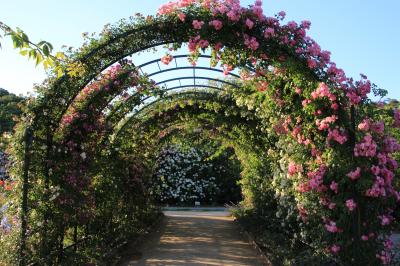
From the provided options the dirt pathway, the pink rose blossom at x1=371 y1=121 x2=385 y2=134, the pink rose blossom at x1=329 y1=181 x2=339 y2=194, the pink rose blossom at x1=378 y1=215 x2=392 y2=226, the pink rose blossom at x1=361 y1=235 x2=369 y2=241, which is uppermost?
the pink rose blossom at x1=371 y1=121 x2=385 y2=134

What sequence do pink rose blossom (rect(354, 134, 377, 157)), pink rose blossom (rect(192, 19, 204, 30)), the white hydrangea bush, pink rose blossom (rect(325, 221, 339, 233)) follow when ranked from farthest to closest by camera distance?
the white hydrangea bush
pink rose blossom (rect(192, 19, 204, 30))
pink rose blossom (rect(325, 221, 339, 233))
pink rose blossom (rect(354, 134, 377, 157))

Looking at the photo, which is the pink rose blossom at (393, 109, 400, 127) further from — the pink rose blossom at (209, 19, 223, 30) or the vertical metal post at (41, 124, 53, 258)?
the vertical metal post at (41, 124, 53, 258)

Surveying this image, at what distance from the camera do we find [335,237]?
4.87 metres

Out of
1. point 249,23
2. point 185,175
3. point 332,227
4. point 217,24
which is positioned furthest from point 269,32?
point 185,175

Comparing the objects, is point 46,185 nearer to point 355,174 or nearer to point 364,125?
point 355,174

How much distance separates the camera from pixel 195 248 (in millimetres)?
8734

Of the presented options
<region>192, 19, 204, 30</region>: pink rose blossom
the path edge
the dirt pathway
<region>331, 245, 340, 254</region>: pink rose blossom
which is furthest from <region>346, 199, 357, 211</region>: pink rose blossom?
the dirt pathway

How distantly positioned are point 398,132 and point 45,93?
769 cm

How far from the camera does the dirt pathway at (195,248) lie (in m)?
7.47

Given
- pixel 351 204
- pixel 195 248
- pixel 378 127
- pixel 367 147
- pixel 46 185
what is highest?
pixel 378 127

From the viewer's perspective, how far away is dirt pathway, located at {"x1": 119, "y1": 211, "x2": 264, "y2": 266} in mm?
7469

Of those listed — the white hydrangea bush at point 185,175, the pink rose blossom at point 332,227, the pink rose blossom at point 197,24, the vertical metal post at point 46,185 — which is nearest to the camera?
the pink rose blossom at point 332,227

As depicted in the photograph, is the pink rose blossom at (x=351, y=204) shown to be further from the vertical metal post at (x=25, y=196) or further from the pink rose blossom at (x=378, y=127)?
the vertical metal post at (x=25, y=196)

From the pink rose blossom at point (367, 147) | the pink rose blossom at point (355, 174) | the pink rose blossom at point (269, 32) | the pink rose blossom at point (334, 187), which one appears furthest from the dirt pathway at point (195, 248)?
the pink rose blossom at point (269, 32)
